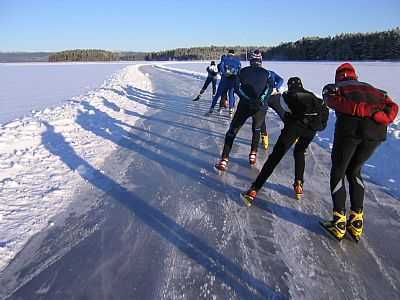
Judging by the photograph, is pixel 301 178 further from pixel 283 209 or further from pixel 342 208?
pixel 342 208

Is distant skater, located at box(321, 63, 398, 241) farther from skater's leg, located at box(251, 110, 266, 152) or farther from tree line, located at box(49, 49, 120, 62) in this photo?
tree line, located at box(49, 49, 120, 62)

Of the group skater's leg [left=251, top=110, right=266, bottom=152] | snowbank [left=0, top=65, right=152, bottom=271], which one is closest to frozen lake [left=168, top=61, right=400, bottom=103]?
skater's leg [left=251, top=110, right=266, bottom=152]

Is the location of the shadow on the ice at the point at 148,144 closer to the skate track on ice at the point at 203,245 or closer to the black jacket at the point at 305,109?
the skate track on ice at the point at 203,245

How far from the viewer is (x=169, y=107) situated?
1120cm

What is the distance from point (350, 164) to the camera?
3.33 m

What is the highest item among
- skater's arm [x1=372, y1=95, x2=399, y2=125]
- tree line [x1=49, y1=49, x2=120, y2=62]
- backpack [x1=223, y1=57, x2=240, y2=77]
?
skater's arm [x1=372, y1=95, x2=399, y2=125]

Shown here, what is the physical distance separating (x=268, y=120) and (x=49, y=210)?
6386 millimetres

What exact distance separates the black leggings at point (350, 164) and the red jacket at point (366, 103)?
0.25m

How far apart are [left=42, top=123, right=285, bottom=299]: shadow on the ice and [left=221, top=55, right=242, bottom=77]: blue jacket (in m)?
4.17

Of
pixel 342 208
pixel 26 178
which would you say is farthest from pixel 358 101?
pixel 26 178

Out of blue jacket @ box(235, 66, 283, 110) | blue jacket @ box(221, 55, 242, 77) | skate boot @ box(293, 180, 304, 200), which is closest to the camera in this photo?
skate boot @ box(293, 180, 304, 200)

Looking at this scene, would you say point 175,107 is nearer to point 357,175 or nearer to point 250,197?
point 250,197

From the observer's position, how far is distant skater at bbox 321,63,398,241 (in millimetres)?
3008

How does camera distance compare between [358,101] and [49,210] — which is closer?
[358,101]
